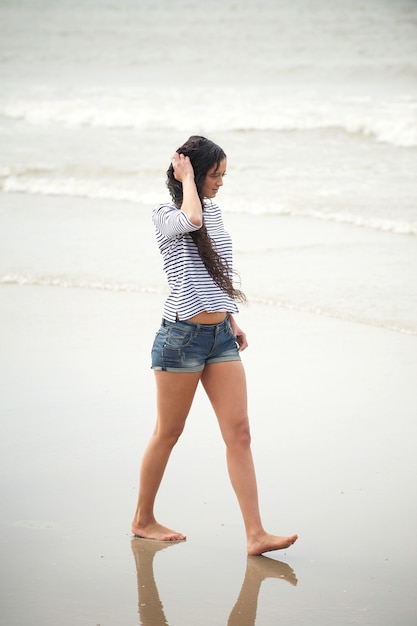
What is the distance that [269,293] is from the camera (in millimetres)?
8484

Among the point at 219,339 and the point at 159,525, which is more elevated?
the point at 219,339

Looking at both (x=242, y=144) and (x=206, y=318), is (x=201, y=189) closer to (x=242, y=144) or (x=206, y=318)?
(x=206, y=318)

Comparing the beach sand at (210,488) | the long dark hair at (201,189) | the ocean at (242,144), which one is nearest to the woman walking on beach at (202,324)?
the long dark hair at (201,189)

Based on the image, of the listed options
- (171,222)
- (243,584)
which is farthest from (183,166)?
(243,584)

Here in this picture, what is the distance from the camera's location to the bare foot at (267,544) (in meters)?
3.81

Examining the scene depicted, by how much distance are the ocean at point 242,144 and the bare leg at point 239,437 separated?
12.2 ft

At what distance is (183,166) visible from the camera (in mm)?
3811

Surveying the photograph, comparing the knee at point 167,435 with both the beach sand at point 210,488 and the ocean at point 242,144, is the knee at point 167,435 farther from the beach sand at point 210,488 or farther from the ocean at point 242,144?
the ocean at point 242,144

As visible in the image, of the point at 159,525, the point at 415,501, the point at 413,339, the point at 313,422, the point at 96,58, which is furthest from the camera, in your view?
the point at 96,58

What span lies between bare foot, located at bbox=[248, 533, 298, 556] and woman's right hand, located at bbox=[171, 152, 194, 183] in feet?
4.73

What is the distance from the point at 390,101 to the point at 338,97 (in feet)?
6.69

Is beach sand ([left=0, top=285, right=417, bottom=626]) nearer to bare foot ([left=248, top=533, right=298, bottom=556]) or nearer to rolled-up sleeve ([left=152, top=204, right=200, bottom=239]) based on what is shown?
bare foot ([left=248, top=533, right=298, bottom=556])

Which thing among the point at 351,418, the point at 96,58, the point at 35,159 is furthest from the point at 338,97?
the point at 351,418

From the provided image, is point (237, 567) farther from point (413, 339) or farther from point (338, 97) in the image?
point (338, 97)
